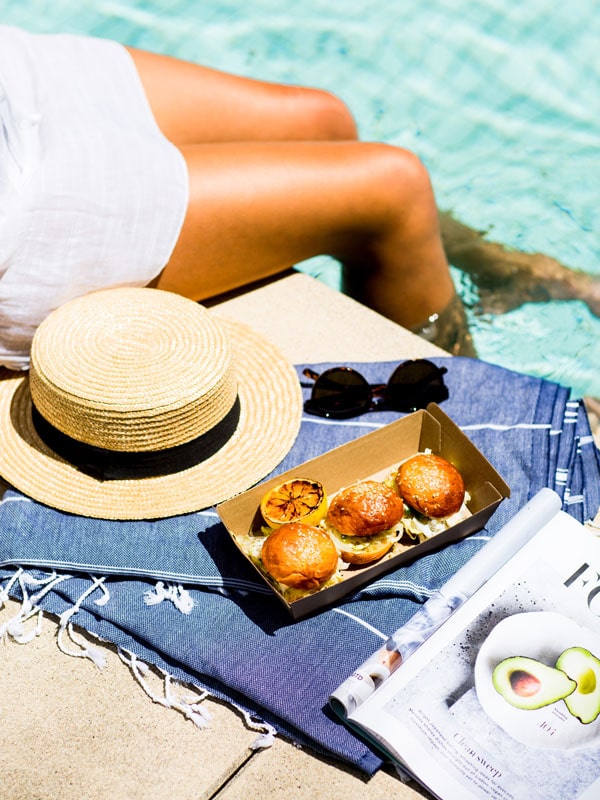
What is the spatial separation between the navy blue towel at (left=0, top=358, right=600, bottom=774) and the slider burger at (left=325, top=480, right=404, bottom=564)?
86 millimetres

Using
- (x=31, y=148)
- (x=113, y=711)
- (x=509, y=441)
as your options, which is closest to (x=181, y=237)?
(x=31, y=148)

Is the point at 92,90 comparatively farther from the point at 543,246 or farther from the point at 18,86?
the point at 543,246

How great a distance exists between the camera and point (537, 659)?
132 cm

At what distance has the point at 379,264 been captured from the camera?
7.39ft

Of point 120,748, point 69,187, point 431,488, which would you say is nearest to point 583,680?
point 431,488

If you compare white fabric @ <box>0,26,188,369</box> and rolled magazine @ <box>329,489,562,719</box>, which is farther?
white fabric @ <box>0,26,188,369</box>

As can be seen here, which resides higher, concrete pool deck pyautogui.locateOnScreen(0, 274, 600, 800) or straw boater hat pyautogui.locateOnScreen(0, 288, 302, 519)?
→ straw boater hat pyautogui.locateOnScreen(0, 288, 302, 519)

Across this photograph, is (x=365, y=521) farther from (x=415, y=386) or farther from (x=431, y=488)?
(x=415, y=386)

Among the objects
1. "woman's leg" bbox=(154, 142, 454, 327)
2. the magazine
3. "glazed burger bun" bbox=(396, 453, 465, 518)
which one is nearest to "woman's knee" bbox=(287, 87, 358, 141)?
"woman's leg" bbox=(154, 142, 454, 327)

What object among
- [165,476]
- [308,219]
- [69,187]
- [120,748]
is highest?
[69,187]

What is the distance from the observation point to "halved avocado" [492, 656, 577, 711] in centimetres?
127

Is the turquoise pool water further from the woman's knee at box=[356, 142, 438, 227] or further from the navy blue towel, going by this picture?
the navy blue towel

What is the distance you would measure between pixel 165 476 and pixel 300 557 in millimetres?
410

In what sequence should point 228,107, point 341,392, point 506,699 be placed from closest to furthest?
point 506,699
point 341,392
point 228,107
